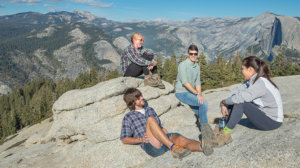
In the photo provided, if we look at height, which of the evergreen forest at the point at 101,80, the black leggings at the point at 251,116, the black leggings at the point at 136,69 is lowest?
the evergreen forest at the point at 101,80

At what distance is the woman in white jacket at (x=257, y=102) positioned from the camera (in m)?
6.34

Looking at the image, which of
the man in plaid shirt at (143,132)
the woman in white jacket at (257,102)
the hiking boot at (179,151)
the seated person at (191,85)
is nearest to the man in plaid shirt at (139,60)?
the seated person at (191,85)

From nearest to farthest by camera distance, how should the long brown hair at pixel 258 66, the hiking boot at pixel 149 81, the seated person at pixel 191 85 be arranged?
the long brown hair at pixel 258 66, the seated person at pixel 191 85, the hiking boot at pixel 149 81

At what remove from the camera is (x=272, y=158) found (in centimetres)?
579

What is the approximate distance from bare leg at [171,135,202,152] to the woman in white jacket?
2.66 feet

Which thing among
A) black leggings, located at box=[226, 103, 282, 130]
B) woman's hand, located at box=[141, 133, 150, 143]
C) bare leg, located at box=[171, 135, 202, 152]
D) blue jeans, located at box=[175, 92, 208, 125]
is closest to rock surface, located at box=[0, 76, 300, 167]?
bare leg, located at box=[171, 135, 202, 152]

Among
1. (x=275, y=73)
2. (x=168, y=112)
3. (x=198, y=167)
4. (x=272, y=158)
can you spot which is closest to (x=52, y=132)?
(x=168, y=112)

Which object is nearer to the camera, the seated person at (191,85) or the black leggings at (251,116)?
the black leggings at (251,116)

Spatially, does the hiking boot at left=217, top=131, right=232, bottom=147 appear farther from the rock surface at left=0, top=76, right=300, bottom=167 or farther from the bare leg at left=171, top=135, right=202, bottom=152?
the bare leg at left=171, top=135, right=202, bottom=152

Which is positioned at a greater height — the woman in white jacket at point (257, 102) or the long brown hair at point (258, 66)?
the long brown hair at point (258, 66)

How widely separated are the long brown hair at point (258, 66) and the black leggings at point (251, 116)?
98cm

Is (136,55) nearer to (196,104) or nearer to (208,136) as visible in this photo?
(196,104)

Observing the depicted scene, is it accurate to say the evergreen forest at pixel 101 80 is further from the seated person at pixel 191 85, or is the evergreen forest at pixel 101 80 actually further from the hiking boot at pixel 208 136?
the hiking boot at pixel 208 136

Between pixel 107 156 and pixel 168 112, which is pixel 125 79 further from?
pixel 107 156
